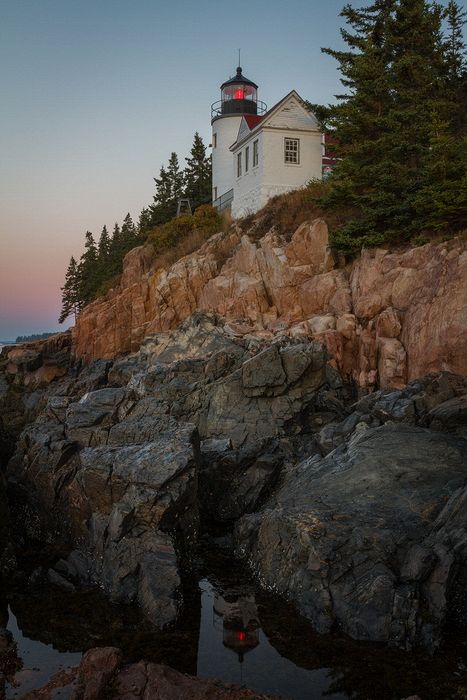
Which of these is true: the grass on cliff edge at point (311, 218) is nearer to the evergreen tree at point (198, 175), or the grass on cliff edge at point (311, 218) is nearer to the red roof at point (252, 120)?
the red roof at point (252, 120)

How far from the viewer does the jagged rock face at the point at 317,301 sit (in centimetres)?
2133

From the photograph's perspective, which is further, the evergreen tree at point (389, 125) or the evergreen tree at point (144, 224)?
the evergreen tree at point (144, 224)

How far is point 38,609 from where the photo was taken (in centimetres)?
1181

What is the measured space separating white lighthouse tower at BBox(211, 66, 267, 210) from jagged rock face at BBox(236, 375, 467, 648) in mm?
32382

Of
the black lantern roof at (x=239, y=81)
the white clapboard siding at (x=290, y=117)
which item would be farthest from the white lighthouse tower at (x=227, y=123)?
the white clapboard siding at (x=290, y=117)

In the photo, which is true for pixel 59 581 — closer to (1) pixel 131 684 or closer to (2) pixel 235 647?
(2) pixel 235 647

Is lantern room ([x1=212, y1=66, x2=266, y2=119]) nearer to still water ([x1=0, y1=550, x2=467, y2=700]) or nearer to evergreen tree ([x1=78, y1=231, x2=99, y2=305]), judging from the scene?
evergreen tree ([x1=78, y1=231, x2=99, y2=305])

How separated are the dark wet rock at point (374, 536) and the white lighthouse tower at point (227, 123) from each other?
32.8 meters

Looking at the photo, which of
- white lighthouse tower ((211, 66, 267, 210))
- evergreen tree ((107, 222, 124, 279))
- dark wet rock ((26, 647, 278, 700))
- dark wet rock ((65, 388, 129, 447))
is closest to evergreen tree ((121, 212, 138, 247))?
evergreen tree ((107, 222, 124, 279))

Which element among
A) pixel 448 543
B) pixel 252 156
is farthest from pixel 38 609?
pixel 252 156

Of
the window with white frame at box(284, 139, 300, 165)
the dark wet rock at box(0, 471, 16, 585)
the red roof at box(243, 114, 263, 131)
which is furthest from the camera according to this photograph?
the red roof at box(243, 114, 263, 131)

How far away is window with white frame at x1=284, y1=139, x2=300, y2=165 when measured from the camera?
37344 millimetres

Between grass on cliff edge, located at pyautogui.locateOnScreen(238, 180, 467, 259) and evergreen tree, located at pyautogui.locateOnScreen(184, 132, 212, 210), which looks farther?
evergreen tree, located at pyautogui.locateOnScreen(184, 132, 212, 210)

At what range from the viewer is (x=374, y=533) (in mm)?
11453
